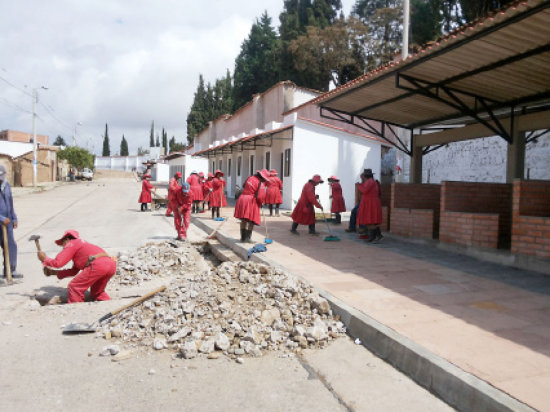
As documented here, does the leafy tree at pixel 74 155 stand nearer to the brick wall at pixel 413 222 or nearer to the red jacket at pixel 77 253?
the brick wall at pixel 413 222

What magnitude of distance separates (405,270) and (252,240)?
12.9ft

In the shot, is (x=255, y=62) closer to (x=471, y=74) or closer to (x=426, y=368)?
(x=471, y=74)

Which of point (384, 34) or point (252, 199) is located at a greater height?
point (384, 34)

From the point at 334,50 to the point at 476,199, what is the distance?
89.6 feet

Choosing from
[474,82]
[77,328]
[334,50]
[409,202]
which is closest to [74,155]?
[334,50]

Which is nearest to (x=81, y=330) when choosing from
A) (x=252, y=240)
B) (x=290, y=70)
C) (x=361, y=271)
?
(x=361, y=271)

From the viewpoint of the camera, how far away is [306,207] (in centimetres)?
1063

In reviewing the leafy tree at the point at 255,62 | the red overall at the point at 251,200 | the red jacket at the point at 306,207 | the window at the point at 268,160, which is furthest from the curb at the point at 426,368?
the leafy tree at the point at 255,62

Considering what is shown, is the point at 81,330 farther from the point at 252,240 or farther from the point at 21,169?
the point at 21,169

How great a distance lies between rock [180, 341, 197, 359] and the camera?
3928 mm

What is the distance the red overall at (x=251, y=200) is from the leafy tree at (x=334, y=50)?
2642cm

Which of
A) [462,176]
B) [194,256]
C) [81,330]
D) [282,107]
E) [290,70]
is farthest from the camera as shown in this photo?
[290,70]

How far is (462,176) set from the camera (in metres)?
17.7

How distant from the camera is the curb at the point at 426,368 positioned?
287 centimetres
